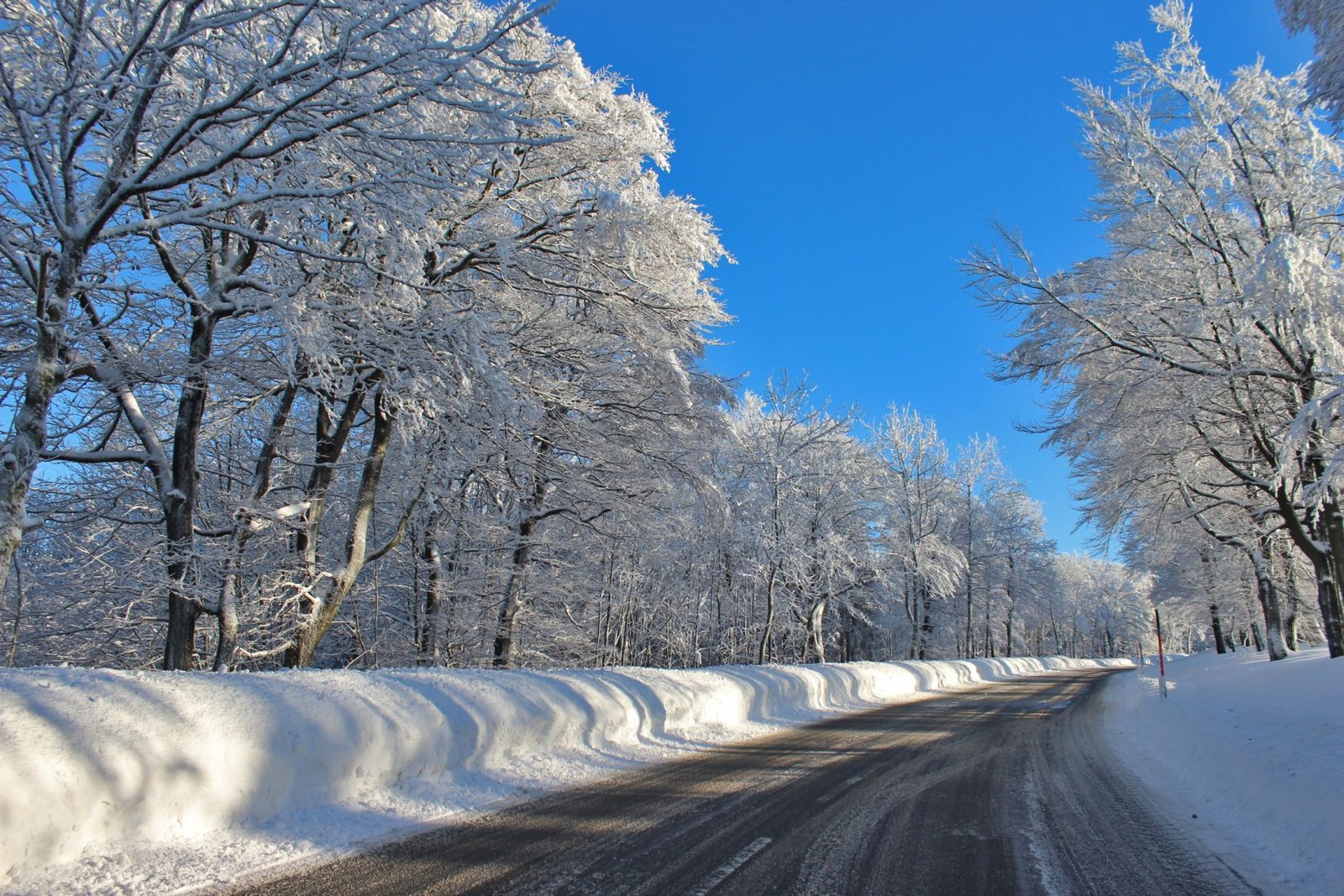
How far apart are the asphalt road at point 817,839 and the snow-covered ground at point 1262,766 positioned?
341 mm

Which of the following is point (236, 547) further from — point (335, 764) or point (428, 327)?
point (335, 764)

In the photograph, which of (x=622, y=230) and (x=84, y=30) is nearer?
(x=84, y=30)

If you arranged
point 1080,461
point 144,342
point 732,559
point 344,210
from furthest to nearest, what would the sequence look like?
1. point 732,559
2. point 1080,461
3. point 144,342
4. point 344,210

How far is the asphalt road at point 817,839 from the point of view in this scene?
→ 3.86m

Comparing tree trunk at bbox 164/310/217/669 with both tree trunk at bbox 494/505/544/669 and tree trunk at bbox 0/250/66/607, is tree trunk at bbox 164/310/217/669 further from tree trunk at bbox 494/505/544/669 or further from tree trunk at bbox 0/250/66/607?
tree trunk at bbox 494/505/544/669

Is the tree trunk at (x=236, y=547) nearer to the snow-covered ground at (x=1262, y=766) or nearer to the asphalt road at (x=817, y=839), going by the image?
the asphalt road at (x=817, y=839)

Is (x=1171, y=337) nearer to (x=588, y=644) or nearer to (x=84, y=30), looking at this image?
(x=84, y=30)

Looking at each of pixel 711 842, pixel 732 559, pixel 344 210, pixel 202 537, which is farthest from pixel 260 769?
pixel 732 559

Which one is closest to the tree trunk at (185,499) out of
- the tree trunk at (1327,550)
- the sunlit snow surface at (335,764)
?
the sunlit snow surface at (335,764)

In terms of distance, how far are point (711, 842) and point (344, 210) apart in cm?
648

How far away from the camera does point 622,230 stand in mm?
8688

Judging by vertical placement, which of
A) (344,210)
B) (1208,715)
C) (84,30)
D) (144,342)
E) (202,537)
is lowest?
(1208,715)

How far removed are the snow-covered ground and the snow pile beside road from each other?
5276 millimetres

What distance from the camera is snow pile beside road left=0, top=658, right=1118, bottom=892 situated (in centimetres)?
336
